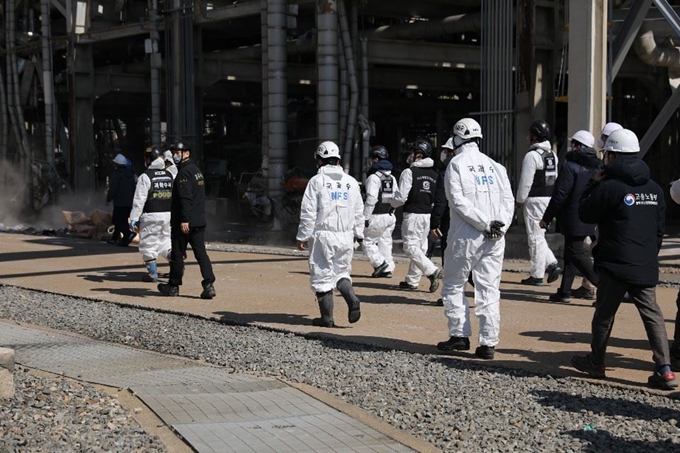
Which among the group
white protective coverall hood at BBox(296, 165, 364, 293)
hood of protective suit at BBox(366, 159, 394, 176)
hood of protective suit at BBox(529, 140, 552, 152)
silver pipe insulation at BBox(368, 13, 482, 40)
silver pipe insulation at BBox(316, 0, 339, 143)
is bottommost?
white protective coverall hood at BBox(296, 165, 364, 293)

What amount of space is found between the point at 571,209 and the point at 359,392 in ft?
15.5

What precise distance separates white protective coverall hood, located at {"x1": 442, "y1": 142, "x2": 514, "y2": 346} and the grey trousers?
1055 mm

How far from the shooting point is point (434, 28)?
24297 millimetres

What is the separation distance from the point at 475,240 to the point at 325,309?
232cm

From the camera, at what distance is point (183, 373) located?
8086mm

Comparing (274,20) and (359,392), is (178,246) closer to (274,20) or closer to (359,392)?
(359,392)

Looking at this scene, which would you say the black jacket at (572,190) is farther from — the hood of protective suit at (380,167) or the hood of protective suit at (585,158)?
the hood of protective suit at (380,167)

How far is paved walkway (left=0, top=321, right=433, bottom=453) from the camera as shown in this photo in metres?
5.87

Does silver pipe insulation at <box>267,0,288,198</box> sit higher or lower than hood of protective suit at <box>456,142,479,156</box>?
higher

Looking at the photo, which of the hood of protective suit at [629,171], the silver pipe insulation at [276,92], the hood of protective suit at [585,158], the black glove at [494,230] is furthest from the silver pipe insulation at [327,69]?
the hood of protective suit at [629,171]

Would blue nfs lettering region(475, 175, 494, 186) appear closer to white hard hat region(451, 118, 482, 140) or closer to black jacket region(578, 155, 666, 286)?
white hard hat region(451, 118, 482, 140)

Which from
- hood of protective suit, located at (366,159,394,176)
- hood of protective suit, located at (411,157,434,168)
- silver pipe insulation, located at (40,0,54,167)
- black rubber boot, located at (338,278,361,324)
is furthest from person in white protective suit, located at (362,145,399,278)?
silver pipe insulation, located at (40,0,54,167)

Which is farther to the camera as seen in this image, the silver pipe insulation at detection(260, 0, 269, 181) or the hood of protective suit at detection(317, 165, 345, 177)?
the silver pipe insulation at detection(260, 0, 269, 181)

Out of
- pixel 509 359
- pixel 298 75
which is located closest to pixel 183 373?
pixel 509 359
